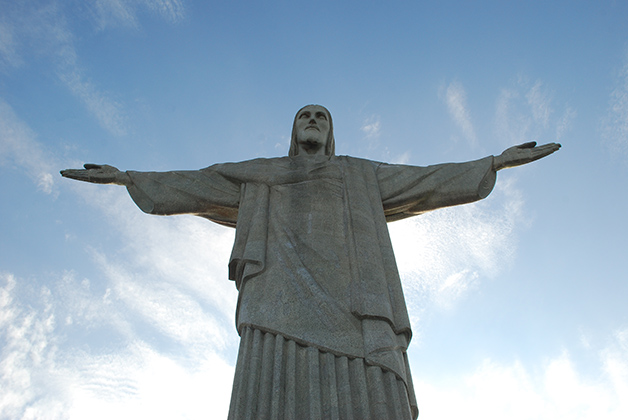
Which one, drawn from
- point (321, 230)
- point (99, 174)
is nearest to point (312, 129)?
point (321, 230)

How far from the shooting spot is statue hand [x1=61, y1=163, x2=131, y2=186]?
32.8 ft

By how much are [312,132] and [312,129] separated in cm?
10

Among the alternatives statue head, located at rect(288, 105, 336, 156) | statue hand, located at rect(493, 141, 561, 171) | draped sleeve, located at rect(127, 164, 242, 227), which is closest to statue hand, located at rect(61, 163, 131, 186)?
draped sleeve, located at rect(127, 164, 242, 227)

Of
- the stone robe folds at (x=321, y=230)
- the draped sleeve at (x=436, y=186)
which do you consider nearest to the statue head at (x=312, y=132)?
the stone robe folds at (x=321, y=230)

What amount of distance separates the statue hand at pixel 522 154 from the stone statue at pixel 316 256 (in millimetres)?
19

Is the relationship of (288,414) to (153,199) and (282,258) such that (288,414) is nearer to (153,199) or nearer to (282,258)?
(282,258)

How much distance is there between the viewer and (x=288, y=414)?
21.2 ft

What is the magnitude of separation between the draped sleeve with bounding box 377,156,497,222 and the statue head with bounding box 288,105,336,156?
1.36 meters

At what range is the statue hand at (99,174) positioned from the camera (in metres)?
10.0

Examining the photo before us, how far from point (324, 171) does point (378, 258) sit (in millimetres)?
2059

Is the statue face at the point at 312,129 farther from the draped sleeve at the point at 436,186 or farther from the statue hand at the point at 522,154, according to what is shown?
the statue hand at the point at 522,154

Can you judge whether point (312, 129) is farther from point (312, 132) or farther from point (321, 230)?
point (321, 230)

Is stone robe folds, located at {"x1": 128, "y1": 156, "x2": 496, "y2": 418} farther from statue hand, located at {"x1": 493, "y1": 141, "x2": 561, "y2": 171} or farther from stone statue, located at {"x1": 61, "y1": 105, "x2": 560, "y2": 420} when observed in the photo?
statue hand, located at {"x1": 493, "y1": 141, "x2": 561, "y2": 171}

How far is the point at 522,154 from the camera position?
9.89 metres
